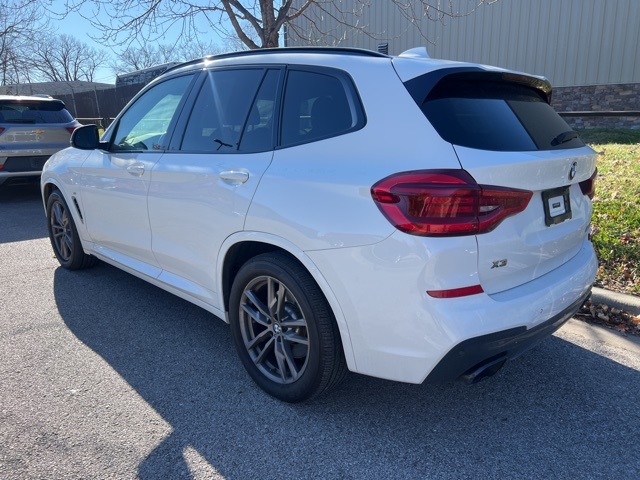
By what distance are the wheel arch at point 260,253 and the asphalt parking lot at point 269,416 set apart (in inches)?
18.1

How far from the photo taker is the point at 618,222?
535 centimetres

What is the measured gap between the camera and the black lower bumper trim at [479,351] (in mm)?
2172

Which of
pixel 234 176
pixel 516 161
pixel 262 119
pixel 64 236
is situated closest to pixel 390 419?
pixel 516 161

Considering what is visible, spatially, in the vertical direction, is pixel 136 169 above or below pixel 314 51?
below

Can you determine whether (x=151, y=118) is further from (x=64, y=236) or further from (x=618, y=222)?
(x=618, y=222)

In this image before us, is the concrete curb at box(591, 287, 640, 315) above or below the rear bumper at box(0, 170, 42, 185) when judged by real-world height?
→ below

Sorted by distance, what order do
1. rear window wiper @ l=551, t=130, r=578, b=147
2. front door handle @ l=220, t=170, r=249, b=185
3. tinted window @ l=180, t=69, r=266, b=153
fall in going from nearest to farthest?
rear window wiper @ l=551, t=130, r=578, b=147 < front door handle @ l=220, t=170, r=249, b=185 < tinted window @ l=180, t=69, r=266, b=153

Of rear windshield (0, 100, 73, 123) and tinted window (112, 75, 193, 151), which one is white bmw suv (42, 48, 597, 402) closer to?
tinted window (112, 75, 193, 151)

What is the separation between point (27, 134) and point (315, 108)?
7.86 m

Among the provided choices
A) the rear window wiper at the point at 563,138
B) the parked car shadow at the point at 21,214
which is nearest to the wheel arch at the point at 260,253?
the rear window wiper at the point at 563,138

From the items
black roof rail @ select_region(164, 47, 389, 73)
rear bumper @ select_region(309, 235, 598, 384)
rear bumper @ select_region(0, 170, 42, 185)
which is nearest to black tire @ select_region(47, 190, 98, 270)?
black roof rail @ select_region(164, 47, 389, 73)

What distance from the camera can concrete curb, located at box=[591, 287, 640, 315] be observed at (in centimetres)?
400

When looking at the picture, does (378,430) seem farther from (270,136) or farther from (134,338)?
(134,338)

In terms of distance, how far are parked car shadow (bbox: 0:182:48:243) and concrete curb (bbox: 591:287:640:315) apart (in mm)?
6645
